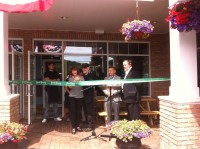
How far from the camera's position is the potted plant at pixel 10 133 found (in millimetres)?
4484

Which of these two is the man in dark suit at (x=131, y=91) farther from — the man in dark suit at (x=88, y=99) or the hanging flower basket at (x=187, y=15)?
the hanging flower basket at (x=187, y=15)

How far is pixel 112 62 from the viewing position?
9805mm

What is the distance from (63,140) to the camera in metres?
5.94

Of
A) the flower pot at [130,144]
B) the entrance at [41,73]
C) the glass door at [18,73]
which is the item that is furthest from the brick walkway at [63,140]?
the entrance at [41,73]

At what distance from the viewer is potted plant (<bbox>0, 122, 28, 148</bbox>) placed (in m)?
4.48

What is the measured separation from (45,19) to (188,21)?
483 centimetres

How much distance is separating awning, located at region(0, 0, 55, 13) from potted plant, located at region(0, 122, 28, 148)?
198 cm

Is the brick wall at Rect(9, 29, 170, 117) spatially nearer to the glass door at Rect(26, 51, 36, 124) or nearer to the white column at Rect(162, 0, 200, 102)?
the glass door at Rect(26, 51, 36, 124)

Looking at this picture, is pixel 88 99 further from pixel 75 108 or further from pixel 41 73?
pixel 41 73

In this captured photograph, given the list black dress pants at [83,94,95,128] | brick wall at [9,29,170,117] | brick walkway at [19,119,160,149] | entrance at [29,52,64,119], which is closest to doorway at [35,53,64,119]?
entrance at [29,52,64,119]

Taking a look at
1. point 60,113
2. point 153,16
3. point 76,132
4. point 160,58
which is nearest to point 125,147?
point 76,132

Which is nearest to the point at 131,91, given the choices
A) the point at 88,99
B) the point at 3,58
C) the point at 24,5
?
the point at 88,99

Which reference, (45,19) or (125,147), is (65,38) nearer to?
(45,19)

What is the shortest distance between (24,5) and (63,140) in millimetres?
3075
